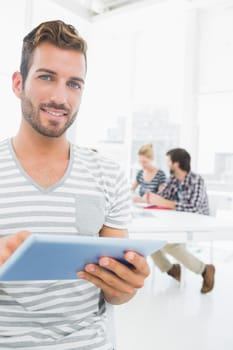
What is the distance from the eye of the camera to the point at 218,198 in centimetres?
414

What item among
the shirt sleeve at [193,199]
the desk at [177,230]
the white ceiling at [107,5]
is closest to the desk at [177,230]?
the desk at [177,230]

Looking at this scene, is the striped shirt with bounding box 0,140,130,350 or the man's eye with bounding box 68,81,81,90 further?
the man's eye with bounding box 68,81,81,90

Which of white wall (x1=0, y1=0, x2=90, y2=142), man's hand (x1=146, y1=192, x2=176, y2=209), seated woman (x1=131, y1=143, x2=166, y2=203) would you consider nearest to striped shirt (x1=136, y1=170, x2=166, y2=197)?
seated woman (x1=131, y1=143, x2=166, y2=203)

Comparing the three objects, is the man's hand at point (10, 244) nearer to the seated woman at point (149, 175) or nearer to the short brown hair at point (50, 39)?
the short brown hair at point (50, 39)

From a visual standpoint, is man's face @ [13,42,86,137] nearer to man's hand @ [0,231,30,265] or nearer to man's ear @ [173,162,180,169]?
man's hand @ [0,231,30,265]

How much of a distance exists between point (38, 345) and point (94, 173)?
1.55 feet

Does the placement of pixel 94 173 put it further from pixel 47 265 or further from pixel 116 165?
pixel 47 265

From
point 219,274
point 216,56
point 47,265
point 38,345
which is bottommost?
point 219,274

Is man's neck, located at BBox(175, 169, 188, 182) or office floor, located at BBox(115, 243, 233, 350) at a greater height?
man's neck, located at BBox(175, 169, 188, 182)

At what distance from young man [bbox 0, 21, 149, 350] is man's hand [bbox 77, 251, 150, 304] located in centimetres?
11

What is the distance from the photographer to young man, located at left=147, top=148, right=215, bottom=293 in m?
3.17

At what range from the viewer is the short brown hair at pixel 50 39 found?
997mm

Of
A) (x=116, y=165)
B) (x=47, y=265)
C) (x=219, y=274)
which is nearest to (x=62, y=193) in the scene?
(x=116, y=165)

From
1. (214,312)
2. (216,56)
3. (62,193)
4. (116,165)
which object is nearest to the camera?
(62,193)
